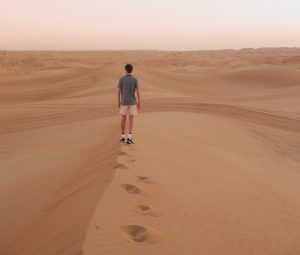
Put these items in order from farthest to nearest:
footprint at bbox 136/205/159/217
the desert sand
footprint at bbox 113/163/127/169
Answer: footprint at bbox 113/163/127/169 → footprint at bbox 136/205/159/217 → the desert sand

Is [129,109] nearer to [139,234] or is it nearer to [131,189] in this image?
[131,189]

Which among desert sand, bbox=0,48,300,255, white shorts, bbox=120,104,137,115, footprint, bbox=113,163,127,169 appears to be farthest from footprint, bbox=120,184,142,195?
white shorts, bbox=120,104,137,115

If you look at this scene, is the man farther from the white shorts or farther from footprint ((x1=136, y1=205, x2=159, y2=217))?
footprint ((x1=136, y1=205, x2=159, y2=217))

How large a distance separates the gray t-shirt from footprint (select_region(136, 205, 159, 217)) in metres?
2.99

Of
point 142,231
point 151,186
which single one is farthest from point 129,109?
point 142,231

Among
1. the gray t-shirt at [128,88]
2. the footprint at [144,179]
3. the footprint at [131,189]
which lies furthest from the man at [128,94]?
the footprint at [131,189]

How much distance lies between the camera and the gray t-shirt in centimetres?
714

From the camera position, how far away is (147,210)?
4.48m

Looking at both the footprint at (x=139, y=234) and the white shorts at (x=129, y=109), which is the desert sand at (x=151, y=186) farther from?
the white shorts at (x=129, y=109)

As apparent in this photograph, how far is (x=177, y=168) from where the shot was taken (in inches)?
239

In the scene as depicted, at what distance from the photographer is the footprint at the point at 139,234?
387cm

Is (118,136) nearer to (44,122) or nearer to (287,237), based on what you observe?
(287,237)

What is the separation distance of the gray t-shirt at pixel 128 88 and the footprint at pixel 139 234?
346 centimetres

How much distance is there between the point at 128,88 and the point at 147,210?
3113mm
